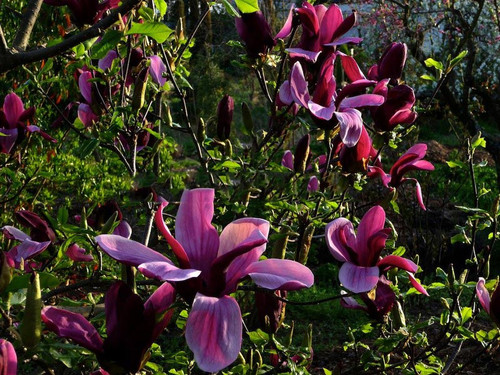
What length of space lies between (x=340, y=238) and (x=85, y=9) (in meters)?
0.75

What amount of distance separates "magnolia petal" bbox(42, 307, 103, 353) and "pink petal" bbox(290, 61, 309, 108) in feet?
2.05

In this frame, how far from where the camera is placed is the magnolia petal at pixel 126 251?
0.78 meters

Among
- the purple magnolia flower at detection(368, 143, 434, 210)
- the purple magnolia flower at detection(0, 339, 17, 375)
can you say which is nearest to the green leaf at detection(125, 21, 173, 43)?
the purple magnolia flower at detection(0, 339, 17, 375)

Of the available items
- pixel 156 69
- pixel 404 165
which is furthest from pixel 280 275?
pixel 156 69

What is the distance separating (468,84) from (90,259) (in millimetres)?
4759

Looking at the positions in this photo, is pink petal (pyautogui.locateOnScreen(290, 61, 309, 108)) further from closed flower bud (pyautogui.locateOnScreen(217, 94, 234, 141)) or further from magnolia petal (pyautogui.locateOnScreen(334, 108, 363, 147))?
closed flower bud (pyautogui.locateOnScreen(217, 94, 234, 141))

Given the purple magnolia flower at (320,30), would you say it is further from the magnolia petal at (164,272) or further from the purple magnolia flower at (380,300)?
the magnolia petal at (164,272)

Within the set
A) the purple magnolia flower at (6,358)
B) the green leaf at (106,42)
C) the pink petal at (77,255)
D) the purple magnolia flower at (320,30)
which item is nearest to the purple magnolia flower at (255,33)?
the purple magnolia flower at (320,30)

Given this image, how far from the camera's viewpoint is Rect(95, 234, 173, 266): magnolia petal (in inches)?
30.6

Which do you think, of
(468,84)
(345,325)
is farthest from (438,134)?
(345,325)

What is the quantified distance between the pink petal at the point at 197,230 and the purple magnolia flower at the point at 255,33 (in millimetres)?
740

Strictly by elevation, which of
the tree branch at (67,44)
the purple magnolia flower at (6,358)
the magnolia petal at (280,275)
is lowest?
the purple magnolia flower at (6,358)

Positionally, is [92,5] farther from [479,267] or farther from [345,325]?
[345,325]

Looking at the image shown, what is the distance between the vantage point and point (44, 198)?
11.3 feet
